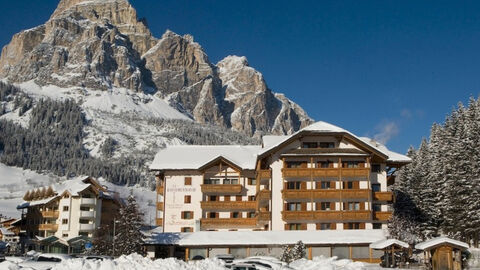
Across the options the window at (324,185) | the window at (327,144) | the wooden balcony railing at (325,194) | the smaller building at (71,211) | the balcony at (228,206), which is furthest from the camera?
the smaller building at (71,211)

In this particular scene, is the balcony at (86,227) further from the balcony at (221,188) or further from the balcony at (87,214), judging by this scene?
the balcony at (221,188)

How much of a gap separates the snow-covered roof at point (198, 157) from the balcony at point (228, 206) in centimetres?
425

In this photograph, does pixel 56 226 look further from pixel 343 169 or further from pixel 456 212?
pixel 456 212

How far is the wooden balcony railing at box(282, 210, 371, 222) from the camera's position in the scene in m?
53.7

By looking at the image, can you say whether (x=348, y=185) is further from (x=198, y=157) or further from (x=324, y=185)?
(x=198, y=157)

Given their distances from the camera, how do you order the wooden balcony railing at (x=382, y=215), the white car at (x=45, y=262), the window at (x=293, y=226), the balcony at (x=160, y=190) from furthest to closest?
1. the balcony at (x=160, y=190)
2. the wooden balcony railing at (x=382, y=215)
3. the window at (x=293, y=226)
4. the white car at (x=45, y=262)

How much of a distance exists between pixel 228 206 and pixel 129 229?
617 inches

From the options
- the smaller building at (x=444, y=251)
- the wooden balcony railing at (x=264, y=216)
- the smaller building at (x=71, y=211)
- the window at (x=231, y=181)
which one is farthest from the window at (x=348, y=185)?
the smaller building at (x=71, y=211)

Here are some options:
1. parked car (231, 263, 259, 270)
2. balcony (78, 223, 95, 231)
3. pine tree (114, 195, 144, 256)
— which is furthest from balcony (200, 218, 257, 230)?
balcony (78, 223, 95, 231)

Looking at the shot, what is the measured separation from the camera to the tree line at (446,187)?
177 feet

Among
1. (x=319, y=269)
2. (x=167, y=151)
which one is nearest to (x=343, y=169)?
(x=167, y=151)

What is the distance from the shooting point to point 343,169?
5497 centimetres

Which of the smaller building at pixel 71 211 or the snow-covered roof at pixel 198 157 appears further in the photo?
the smaller building at pixel 71 211

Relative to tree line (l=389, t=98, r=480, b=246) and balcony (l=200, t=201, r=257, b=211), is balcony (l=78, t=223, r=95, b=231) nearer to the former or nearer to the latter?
balcony (l=200, t=201, r=257, b=211)
